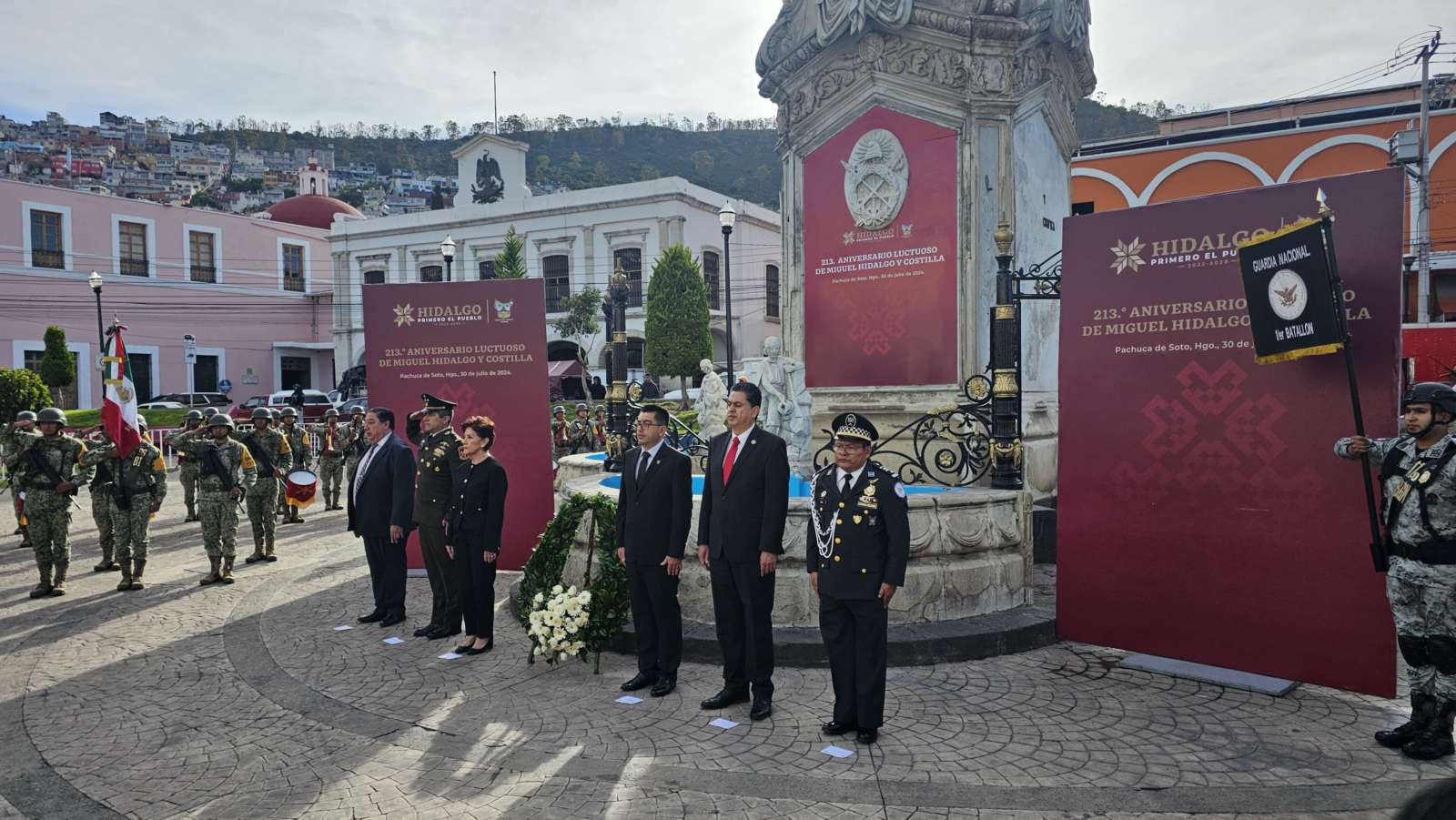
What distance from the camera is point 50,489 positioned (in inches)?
348

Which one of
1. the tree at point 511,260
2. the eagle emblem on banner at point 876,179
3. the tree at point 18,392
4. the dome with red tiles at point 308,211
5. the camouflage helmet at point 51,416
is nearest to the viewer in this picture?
the camouflage helmet at point 51,416

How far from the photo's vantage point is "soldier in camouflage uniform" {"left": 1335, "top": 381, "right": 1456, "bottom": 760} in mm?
4406

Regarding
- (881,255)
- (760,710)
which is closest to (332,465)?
(881,255)

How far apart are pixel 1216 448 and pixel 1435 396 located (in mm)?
1307

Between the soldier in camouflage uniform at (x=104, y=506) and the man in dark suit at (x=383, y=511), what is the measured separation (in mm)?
3476

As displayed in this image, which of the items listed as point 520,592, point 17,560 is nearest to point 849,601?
point 520,592

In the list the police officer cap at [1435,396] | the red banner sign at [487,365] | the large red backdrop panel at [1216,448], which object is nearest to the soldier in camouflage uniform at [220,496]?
the red banner sign at [487,365]

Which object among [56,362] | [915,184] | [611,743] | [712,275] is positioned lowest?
[611,743]

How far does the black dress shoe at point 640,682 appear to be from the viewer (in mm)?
5680

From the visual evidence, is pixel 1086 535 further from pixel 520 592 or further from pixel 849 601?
pixel 520 592

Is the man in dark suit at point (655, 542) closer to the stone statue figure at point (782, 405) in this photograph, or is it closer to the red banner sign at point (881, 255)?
the stone statue figure at point (782, 405)

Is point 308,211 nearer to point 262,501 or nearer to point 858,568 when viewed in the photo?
point 262,501

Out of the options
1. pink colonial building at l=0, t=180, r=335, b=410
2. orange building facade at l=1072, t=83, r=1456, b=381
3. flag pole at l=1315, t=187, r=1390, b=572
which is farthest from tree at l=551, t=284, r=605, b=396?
flag pole at l=1315, t=187, r=1390, b=572

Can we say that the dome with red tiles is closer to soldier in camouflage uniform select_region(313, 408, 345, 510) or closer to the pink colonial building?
the pink colonial building
